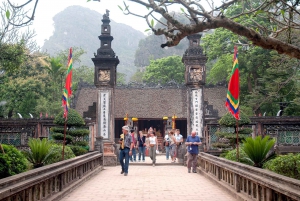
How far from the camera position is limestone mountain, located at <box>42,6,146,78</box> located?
12444cm

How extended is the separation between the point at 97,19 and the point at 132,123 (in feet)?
404

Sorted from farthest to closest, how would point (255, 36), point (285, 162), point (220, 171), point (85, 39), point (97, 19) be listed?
point (97, 19) < point (85, 39) < point (220, 171) < point (285, 162) < point (255, 36)

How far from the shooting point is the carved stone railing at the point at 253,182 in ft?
15.7

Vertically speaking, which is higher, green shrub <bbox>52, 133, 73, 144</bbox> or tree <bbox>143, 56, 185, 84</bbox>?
tree <bbox>143, 56, 185, 84</bbox>

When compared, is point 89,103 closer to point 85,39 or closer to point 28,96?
point 28,96

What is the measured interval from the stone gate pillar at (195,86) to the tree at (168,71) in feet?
87.1

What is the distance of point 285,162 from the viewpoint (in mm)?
7414

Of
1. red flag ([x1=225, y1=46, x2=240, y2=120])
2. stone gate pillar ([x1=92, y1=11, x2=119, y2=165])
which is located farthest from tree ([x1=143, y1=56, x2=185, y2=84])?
red flag ([x1=225, y1=46, x2=240, y2=120])

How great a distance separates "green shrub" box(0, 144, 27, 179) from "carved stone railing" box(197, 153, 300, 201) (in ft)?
13.8

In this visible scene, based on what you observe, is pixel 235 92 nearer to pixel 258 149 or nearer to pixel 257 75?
pixel 258 149

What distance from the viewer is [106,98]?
58.4 feet

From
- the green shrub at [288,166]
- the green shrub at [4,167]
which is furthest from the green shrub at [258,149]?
the green shrub at [4,167]

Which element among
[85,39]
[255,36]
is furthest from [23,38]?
[85,39]

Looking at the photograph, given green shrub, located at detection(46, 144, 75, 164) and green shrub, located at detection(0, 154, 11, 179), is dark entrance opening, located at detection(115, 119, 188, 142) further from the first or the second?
green shrub, located at detection(0, 154, 11, 179)
